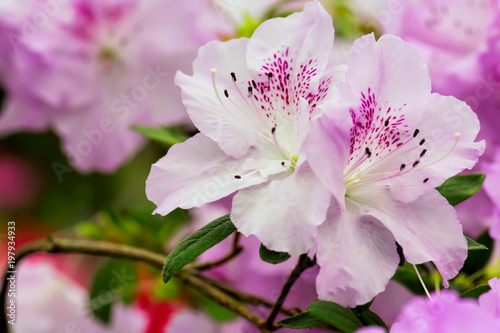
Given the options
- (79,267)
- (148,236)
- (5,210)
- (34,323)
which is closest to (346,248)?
(148,236)

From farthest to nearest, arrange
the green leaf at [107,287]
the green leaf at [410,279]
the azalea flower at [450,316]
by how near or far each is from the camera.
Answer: the green leaf at [107,287] → the green leaf at [410,279] → the azalea flower at [450,316]

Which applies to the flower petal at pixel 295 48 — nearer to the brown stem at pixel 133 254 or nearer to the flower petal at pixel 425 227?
the flower petal at pixel 425 227

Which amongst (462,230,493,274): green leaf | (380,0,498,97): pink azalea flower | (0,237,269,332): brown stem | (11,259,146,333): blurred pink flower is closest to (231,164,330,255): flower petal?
(0,237,269,332): brown stem

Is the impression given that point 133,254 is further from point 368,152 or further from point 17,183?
point 17,183

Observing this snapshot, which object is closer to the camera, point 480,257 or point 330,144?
point 330,144

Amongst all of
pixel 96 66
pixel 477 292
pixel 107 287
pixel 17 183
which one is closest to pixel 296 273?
pixel 477 292

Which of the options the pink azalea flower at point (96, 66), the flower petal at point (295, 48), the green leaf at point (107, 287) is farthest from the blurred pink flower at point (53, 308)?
the flower petal at point (295, 48)

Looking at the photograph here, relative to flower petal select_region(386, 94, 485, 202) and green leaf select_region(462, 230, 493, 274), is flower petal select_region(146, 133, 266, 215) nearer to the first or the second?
flower petal select_region(386, 94, 485, 202)
